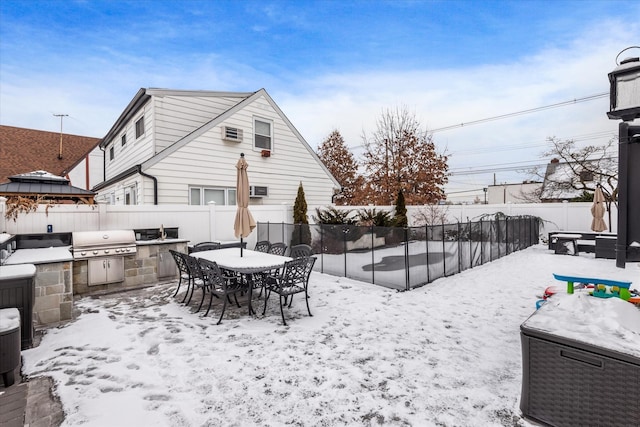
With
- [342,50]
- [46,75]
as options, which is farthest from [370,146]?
[46,75]

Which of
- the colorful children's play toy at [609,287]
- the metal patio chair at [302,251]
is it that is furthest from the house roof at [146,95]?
the colorful children's play toy at [609,287]

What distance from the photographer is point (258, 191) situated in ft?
36.9

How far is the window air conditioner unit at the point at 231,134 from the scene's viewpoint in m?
10.3

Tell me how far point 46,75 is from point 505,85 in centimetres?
1928

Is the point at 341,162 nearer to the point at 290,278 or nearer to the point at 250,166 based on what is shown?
the point at 250,166

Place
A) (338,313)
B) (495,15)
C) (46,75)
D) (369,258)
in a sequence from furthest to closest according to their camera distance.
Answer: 1. (46,75)
2. (495,15)
3. (369,258)
4. (338,313)

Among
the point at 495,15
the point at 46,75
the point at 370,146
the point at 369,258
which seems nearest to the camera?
the point at 369,258

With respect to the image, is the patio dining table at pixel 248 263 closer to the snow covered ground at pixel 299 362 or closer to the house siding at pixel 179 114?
the snow covered ground at pixel 299 362

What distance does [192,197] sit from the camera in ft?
32.8

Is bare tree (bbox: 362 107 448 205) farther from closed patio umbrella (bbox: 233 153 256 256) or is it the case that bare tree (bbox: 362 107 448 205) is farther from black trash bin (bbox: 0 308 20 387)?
black trash bin (bbox: 0 308 20 387)

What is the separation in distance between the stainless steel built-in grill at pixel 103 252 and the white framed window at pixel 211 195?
3638 mm

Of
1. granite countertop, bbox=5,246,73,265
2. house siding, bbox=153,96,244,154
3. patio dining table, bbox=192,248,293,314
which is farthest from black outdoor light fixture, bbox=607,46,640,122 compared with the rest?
house siding, bbox=153,96,244,154

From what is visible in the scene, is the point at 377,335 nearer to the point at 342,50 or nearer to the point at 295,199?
the point at 295,199

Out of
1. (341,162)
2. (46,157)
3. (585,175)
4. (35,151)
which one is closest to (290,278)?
(585,175)
